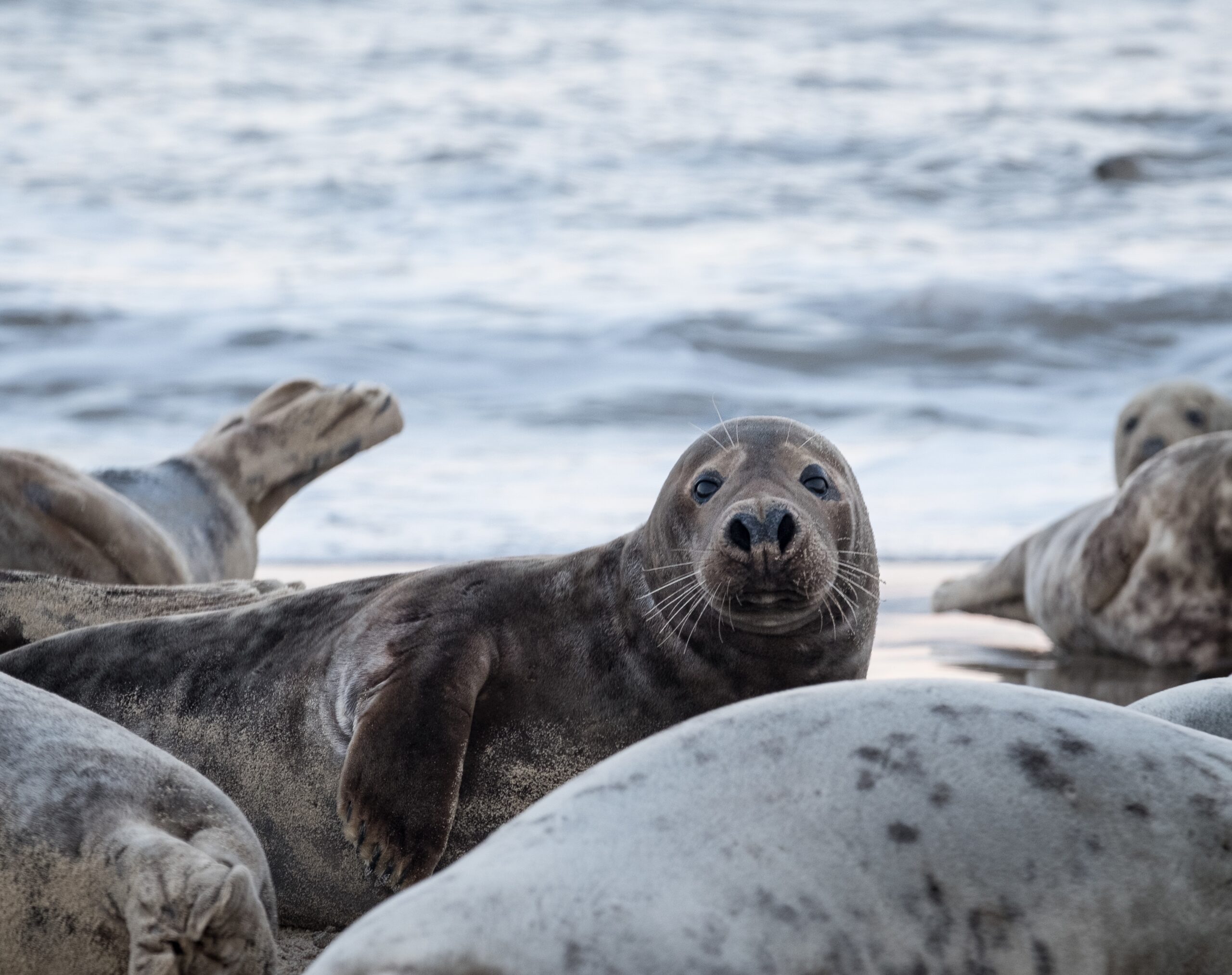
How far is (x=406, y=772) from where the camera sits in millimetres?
2523

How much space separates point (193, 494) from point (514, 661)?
9.10 ft

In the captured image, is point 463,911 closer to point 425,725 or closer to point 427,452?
point 425,725

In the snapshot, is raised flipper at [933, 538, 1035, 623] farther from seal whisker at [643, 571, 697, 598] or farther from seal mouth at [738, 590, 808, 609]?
seal mouth at [738, 590, 808, 609]

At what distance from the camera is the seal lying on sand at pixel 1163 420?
668 centimetres

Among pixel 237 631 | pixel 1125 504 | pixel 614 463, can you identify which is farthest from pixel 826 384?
pixel 237 631

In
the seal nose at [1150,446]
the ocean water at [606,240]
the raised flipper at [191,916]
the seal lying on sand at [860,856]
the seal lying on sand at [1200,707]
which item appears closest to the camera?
the seal lying on sand at [860,856]

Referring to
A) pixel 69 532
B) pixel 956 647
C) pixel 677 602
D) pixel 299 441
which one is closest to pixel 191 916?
pixel 677 602

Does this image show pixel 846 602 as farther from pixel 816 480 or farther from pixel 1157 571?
pixel 1157 571

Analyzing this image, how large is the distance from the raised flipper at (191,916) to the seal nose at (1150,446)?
5313 millimetres

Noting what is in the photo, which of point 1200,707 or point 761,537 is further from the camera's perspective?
point 761,537

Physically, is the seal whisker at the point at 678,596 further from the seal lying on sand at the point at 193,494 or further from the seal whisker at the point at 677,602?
the seal lying on sand at the point at 193,494

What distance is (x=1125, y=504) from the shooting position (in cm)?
525

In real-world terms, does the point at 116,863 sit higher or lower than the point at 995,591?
higher

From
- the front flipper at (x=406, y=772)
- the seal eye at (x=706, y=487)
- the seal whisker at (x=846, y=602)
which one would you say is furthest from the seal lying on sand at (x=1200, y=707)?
the front flipper at (x=406, y=772)
